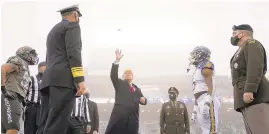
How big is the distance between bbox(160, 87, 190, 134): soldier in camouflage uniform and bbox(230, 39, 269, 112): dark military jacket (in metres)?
2.72

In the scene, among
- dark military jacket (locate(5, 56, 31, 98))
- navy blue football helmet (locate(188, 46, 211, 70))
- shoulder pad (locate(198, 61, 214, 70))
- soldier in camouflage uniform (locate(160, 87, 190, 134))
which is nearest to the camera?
dark military jacket (locate(5, 56, 31, 98))

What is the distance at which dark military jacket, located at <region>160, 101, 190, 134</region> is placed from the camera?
5133 millimetres

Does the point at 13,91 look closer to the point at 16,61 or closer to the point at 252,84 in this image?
the point at 16,61

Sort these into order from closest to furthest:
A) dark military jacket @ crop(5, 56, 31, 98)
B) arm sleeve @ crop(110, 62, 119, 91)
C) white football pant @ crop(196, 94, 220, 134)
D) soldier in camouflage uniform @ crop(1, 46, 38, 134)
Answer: soldier in camouflage uniform @ crop(1, 46, 38, 134)
dark military jacket @ crop(5, 56, 31, 98)
white football pant @ crop(196, 94, 220, 134)
arm sleeve @ crop(110, 62, 119, 91)

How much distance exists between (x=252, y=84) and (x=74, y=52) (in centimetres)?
123

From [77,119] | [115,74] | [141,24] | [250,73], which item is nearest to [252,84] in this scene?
[250,73]

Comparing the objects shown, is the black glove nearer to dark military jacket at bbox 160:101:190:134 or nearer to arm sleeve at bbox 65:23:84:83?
arm sleeve at bbox 65:23:84:83

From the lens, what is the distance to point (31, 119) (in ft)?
12.7

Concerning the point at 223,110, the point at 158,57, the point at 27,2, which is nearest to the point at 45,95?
the point at 27,2

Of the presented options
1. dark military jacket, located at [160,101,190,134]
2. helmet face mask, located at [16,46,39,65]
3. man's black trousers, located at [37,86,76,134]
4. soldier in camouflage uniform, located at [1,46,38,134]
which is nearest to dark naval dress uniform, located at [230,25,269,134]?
man's black trousers, located at [37,86,76,134]

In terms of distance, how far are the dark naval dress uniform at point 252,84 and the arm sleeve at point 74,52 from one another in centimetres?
113

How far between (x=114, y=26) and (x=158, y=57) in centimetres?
188

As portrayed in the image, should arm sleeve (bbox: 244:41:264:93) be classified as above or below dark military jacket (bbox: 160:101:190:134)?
above

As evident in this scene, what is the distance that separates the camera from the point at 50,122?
7.17ft
